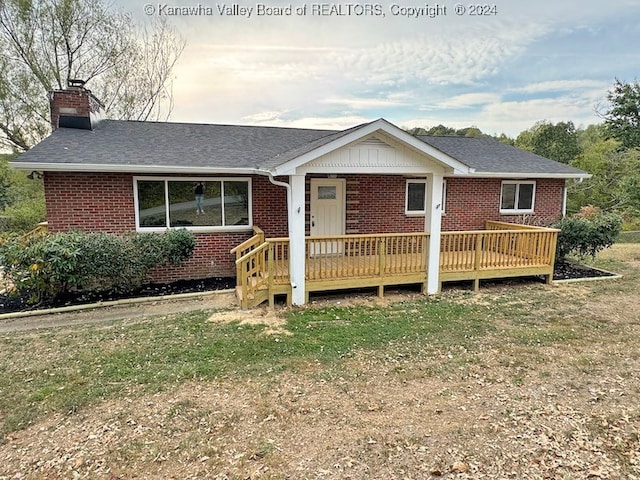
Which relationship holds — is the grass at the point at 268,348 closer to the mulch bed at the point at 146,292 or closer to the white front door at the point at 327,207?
the mulch bed at the point at 146,292

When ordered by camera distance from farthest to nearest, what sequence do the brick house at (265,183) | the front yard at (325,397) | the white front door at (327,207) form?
1. the white front door at (327,207)
2. the brick house at (265,183)
3. the front yard at (325,397)

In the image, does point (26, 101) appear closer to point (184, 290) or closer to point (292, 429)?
point (184, 290)

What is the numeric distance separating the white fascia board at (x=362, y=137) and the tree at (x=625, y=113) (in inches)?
801

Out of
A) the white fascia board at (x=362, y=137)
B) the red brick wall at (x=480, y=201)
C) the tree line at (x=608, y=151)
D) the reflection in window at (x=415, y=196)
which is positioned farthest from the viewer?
the tree line at (x=608, y=151)

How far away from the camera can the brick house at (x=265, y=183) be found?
23.8 feet

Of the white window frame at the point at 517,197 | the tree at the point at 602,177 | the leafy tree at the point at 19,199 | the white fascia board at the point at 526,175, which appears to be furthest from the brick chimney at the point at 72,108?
the tree at the point at 602,177

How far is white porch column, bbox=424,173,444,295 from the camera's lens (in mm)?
7781

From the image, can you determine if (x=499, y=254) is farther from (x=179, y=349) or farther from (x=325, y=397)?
(x=179, y=349)

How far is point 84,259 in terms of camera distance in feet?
23.4

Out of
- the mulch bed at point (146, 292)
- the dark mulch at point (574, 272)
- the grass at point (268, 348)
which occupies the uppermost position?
the grass at point (268, 348)

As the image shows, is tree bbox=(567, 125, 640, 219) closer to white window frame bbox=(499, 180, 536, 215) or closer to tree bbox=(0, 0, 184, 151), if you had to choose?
white window frame bbox=(499, 180, 536, 215)

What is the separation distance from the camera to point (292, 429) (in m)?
3.55

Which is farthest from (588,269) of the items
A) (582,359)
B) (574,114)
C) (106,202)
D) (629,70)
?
(574,114)

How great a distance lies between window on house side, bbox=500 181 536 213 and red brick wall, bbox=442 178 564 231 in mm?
151
